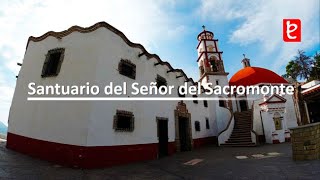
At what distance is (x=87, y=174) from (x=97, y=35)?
587 centimetres

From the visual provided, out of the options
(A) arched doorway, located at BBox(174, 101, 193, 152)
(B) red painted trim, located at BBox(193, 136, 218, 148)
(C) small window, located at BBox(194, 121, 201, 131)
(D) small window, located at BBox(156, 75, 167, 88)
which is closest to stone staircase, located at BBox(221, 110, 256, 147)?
(B) red painted trim, located at BBox(193, 136, 218, 148)

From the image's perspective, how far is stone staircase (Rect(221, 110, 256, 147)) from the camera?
15.2 meters

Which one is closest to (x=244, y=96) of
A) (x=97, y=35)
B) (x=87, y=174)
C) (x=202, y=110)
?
(x=202, y=110)

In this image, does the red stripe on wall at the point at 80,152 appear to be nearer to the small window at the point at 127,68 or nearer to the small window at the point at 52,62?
the small window at the point at 52,62

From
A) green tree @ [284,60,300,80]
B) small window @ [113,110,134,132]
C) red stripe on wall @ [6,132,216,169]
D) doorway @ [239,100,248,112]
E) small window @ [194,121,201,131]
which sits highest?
green tree @ [284,60,300,80]

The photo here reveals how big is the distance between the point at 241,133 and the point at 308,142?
10.3 m

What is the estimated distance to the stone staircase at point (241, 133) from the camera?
599 inches

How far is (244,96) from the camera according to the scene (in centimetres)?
2427

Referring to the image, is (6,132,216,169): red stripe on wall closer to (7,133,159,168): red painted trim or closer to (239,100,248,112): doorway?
(7,133,159,168): red painted trim

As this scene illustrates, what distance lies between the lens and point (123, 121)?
9.20 metres

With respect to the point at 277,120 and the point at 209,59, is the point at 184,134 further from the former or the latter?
the point at 209,59

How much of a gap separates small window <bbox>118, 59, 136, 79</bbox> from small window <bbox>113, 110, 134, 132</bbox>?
202 cm

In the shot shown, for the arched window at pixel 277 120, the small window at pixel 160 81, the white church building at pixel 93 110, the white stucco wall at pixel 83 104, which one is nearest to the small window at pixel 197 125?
the white church building at pixel 93 110

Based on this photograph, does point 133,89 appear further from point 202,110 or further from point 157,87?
point 202,110
